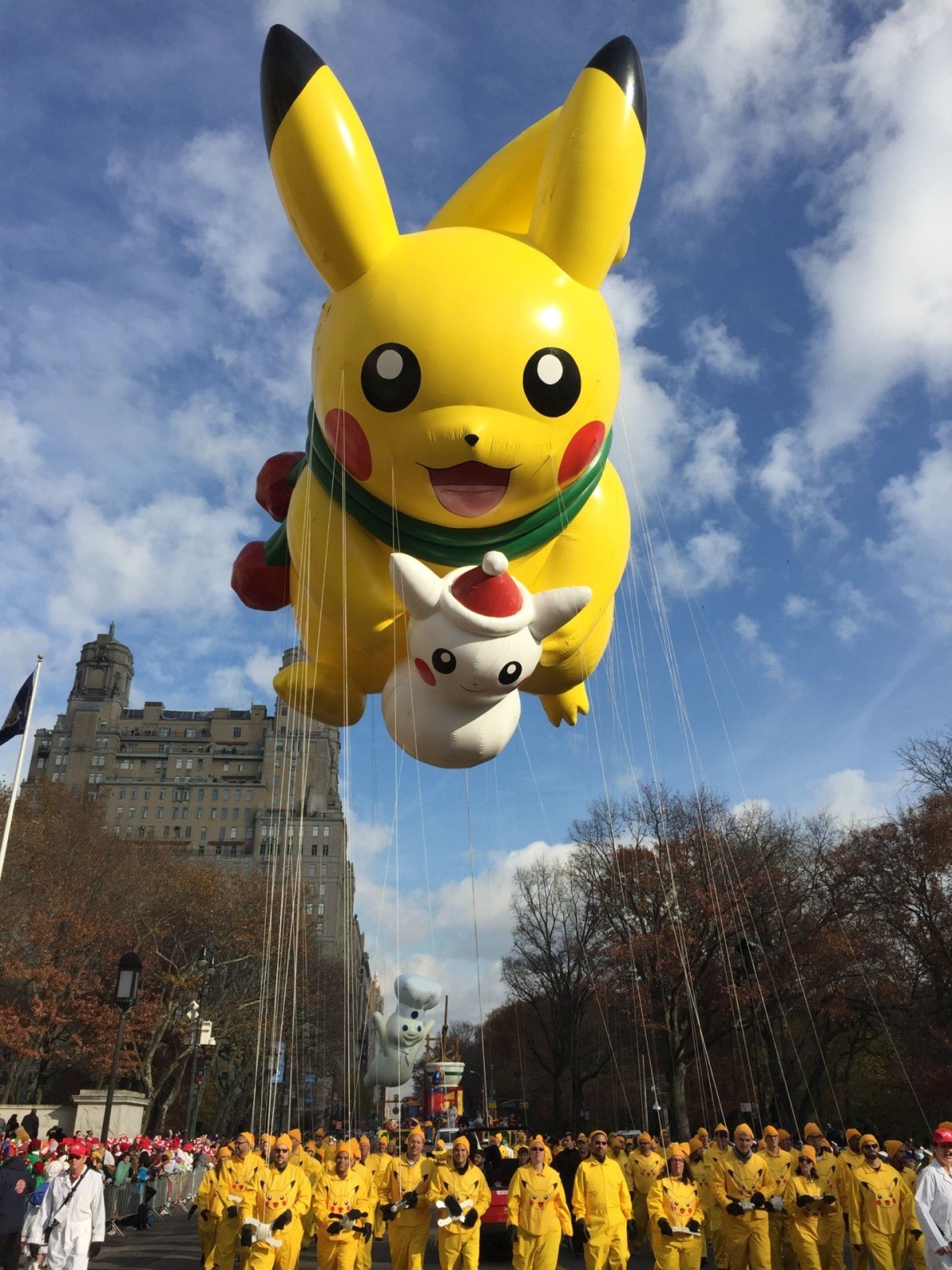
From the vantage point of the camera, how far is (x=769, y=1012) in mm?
30938

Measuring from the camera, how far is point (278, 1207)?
9.14m

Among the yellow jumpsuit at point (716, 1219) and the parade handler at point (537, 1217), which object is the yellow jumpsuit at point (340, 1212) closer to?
the parade handler at point (537, 1217)

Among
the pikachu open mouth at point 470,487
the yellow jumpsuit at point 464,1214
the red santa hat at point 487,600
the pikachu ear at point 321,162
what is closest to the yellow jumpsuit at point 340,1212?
the yellow jumpsuit at point 464,1214

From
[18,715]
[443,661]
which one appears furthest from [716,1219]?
[18,715]

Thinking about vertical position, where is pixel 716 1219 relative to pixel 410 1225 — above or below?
below

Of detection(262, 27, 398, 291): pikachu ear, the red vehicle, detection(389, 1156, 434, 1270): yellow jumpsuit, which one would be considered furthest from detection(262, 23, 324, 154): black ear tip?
the red vehicle

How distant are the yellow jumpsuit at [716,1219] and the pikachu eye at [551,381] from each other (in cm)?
859

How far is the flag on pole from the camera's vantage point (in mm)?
16922

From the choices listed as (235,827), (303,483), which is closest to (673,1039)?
(303,483)

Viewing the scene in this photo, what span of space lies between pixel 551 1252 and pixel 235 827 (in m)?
91.5

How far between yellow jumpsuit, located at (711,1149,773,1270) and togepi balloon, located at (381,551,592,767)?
19.1 feet

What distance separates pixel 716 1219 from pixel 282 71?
1279 centimetres

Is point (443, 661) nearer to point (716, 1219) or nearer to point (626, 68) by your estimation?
point (626, 68)

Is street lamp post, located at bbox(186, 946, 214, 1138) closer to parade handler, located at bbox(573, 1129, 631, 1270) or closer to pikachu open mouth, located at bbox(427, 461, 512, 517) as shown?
parade handler, located at bbox(573, 1129, 631, 1270)
